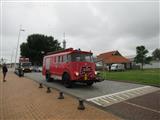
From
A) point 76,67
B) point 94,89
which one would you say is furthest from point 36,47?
point 94,89

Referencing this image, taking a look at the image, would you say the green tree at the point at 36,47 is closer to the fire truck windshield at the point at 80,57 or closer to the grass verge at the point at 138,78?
the grass verge at the point at 138,78

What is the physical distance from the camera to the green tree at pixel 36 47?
224ft

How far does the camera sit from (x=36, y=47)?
69062 millimetres

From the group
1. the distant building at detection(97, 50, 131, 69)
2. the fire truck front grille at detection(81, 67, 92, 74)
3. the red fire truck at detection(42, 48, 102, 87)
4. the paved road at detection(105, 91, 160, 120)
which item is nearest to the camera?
the paved road at detection(105, 91, 160, 120)

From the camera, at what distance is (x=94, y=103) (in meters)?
9.76

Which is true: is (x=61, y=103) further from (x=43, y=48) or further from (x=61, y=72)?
(x=43, y=48)

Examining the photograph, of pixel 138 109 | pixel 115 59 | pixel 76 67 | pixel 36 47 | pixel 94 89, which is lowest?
pixel 138 109

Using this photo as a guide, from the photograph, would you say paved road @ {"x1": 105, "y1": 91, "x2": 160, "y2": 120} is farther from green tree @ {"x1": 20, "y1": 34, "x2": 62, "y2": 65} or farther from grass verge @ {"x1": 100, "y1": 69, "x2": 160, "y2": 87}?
green tree @ {"x1": 20, "y1": 34, "x2": 62, "y2": 65}

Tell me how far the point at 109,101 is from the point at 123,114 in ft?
7.44

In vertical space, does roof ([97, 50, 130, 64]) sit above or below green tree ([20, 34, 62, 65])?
below

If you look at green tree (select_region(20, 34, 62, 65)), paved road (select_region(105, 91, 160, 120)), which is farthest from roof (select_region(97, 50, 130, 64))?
paved road (select_region(105, 91, 160, 120))

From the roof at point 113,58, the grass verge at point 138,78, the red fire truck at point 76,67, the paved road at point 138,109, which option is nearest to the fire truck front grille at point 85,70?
the red fire truck at point 76,67

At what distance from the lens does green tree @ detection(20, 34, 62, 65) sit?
6832 centimetres

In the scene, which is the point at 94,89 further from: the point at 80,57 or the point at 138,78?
the point at 138,78
